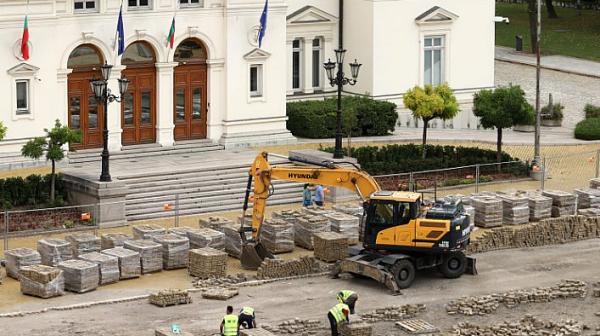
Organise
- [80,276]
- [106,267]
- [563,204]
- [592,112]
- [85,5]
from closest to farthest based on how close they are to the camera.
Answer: [80,276]
[106,267]
[563,204]
[85,5]
[592,112]

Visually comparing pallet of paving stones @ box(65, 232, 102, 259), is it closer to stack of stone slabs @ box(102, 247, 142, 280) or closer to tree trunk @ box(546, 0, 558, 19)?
stack of stone slabs @ box(102, 247, 142, 280)

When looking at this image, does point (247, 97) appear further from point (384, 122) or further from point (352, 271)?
point (352, 271)

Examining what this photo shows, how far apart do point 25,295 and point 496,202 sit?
16.2 meters

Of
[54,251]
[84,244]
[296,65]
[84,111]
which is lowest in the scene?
[54,251]

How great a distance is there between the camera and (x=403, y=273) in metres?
40.1

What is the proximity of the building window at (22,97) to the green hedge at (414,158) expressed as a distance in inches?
433

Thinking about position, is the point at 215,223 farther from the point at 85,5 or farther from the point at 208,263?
the point at 85,5

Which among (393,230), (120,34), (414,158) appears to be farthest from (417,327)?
(120,34)

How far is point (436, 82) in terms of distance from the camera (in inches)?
2463

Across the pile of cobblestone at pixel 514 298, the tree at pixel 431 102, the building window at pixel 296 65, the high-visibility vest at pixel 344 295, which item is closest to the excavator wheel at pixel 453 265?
the pile of cobblestone at pixel 514 298

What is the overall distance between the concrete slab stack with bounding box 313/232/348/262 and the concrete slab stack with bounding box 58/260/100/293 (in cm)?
680

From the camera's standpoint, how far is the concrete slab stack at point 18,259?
1569 inches

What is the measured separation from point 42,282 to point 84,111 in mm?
14671

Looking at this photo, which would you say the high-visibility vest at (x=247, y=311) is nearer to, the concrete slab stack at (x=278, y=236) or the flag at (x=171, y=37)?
the concrete slab stack at (x=278, y=236)
